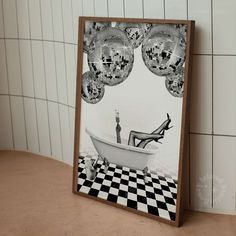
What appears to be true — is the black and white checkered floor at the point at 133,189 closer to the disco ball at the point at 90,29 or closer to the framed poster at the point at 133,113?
the framed poster at the point at 133,113

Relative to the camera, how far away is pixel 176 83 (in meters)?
1.53

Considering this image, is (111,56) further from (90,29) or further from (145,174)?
(145,174)

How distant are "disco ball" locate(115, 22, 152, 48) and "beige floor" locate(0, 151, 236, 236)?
2.12 ft

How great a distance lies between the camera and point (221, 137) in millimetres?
1570

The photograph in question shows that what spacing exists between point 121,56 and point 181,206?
0.60m

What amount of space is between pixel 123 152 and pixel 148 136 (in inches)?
5.3

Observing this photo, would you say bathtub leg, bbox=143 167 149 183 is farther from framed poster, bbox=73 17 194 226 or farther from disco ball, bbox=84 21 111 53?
disco ball, bbox=84 21 111 53

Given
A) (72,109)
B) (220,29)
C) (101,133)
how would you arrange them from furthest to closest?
Result: (72,109)
(101,133)
(220,29)

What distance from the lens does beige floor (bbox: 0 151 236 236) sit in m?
1.54

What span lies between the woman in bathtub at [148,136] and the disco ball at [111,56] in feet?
0.70

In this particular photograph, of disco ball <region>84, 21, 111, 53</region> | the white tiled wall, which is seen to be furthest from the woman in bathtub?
disco ball <region>84, 21, 111, 53</region>

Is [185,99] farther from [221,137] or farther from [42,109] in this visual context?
[42,109]

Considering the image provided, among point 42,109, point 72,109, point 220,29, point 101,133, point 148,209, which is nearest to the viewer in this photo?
point 220,29

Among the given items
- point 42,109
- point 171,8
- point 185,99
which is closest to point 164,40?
point 171,8
